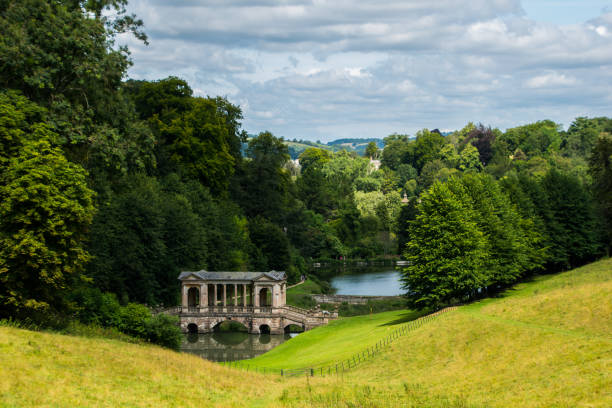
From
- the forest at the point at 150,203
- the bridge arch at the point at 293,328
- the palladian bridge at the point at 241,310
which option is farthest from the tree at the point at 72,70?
the bridge arch at the point at 293,328

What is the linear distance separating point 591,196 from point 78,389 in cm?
8288

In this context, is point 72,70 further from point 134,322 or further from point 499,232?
point 499,232

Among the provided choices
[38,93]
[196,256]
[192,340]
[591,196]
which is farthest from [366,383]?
[591,196]

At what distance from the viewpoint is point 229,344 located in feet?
246

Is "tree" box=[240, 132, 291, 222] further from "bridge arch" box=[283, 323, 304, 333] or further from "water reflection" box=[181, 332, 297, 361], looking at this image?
"water reflection" box=[181, 332, 297, 361]

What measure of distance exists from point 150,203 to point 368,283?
53006mm

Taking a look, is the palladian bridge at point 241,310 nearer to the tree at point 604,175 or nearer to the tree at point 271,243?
the tree at point 271,243

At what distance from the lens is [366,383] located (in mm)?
35938

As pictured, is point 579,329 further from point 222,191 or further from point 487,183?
point 222,191

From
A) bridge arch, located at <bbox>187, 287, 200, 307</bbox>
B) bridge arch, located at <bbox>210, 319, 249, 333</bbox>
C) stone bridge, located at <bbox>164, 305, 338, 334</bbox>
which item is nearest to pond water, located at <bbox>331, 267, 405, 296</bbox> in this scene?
stone bridge, located at <bbox>164, 305, 338, 334</bbox>

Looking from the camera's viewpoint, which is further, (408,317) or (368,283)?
(368,283)

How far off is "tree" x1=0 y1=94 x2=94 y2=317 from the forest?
10 centimetres

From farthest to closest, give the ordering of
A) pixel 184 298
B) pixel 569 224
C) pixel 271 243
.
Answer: pixel 271 243 < pixel 569 224 < pixel 184 298

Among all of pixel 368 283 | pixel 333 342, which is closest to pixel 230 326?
pixel 333 342
